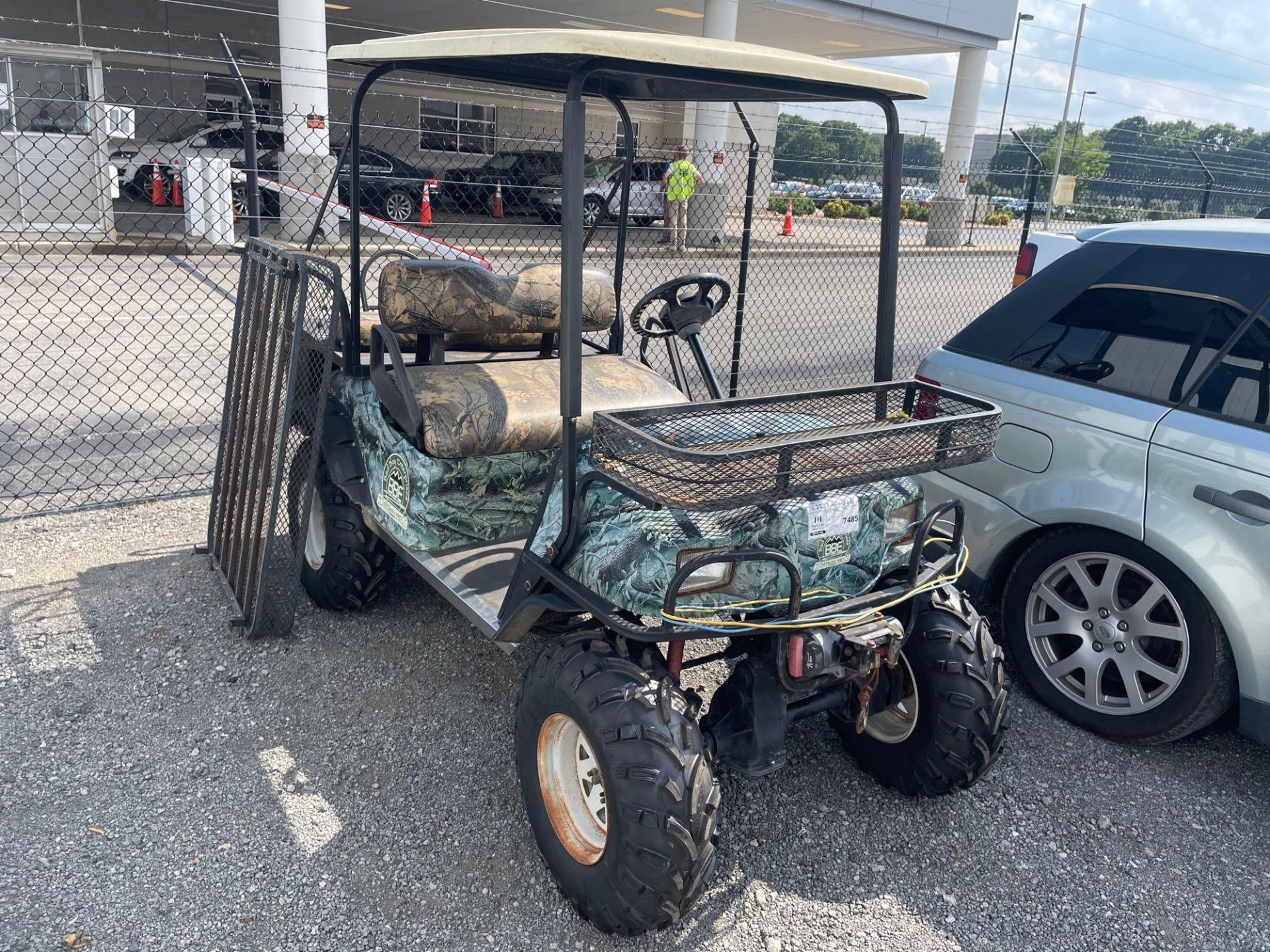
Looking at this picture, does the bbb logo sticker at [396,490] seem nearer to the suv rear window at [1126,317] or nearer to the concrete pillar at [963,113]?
the suv rear window at [1126,317]

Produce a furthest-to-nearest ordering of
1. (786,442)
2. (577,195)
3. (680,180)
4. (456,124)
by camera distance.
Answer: (456,124) < (680,180) < (577,195) < (786,442)

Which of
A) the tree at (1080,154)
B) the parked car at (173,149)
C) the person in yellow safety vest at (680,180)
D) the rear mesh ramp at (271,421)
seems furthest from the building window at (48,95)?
the tree at (1080,154)

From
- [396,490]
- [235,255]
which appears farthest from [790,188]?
[396,490]

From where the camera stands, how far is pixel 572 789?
267 cm

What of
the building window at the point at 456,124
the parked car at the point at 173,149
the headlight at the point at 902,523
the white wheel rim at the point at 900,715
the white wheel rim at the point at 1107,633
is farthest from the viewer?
the building window at the point at 456,124

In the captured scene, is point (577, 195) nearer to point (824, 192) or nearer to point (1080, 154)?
point (824, 192)

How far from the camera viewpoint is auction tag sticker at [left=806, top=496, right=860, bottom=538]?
246 centimetres

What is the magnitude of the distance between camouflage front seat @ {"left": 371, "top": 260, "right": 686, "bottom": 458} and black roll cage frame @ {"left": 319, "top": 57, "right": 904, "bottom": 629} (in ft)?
0.82

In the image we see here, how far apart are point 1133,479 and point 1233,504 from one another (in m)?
0.33

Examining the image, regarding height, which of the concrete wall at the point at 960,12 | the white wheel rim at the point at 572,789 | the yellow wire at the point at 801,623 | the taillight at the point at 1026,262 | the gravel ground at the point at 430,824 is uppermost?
the concrete wall at the point at 960,12

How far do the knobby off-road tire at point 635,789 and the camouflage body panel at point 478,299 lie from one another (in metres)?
1.51

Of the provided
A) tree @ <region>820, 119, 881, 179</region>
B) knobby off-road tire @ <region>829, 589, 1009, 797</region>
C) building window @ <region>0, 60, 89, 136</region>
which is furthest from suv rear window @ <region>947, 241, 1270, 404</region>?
building window @ <region>0, 60, 89, 136</region>

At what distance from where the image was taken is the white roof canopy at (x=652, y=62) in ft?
7.29

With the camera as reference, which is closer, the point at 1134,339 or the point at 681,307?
the point at 1134,339
